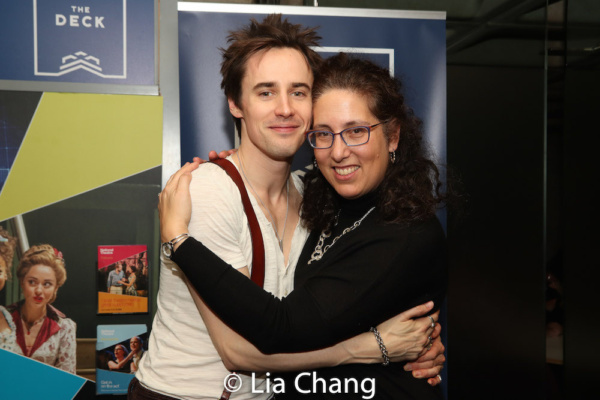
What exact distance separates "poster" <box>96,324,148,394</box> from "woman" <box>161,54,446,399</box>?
0.80 m

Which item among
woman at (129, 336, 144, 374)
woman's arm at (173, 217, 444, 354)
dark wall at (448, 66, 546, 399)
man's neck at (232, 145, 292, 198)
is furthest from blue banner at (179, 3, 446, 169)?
dark wall at (448, 66, 546, 399)

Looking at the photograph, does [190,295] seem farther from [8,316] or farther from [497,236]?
[497,236]

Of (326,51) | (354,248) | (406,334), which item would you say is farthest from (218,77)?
(406,334)

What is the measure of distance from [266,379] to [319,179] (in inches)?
30.4

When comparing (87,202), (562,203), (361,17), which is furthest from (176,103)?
(562,203)

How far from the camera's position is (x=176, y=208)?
1615mm

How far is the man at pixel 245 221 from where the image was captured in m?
1.61

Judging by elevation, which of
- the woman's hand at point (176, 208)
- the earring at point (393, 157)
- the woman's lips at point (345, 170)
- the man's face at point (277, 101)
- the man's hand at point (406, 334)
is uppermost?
the man's face at point (277, 101)

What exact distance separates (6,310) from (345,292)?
4.72 ft

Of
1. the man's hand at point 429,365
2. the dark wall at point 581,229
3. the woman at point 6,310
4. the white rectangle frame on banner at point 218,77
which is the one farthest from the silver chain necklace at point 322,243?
the dark wall at point 581,229

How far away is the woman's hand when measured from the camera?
5.15ft

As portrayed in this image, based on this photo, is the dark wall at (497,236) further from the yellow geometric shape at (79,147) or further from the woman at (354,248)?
the yellow geometric shape at (79,147)

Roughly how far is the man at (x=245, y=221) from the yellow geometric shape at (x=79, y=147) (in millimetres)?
468

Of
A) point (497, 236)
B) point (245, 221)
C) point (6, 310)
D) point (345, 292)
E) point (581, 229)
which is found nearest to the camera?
point (345, 292)
